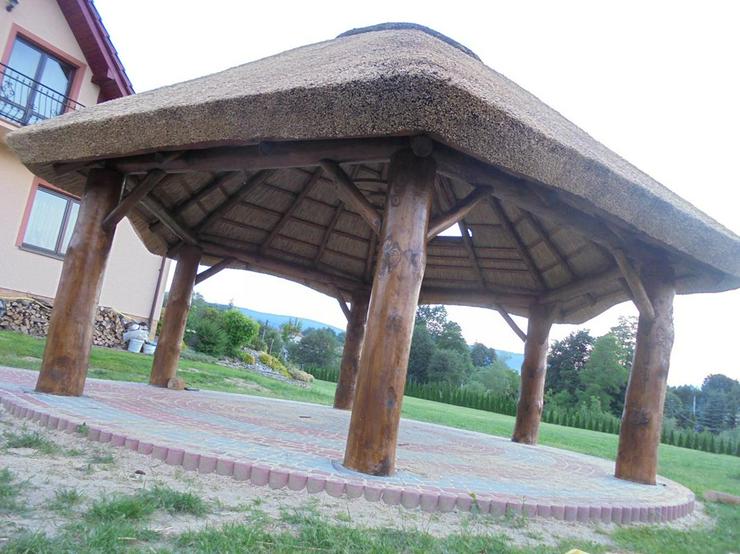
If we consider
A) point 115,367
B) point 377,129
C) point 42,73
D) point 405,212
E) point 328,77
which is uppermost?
point 42,73

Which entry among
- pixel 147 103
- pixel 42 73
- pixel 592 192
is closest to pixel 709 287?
pixel 592 192

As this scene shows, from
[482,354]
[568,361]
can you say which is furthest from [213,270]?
[482,354]

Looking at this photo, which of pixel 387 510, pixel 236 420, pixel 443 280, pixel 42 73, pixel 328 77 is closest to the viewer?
pixel 387 510

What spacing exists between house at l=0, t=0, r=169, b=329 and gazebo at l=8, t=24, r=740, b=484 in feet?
19.0

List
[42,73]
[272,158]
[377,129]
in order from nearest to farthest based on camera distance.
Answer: [377,129]
[272,158]
[42,73]

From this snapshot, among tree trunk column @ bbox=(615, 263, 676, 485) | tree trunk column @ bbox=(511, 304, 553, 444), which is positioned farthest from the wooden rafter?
tree trunk column @ bbox=(615, 263, 676, 485)

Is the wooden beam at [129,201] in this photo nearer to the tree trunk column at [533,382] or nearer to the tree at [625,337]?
the tree trunk column at [533,382]

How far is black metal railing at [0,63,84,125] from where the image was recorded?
12180 millimetres

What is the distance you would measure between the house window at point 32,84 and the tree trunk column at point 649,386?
42.9 ft

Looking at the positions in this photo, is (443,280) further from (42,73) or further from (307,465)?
(42,73)

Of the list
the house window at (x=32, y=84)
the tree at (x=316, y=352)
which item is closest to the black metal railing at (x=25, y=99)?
the house window at (x=32, y=84)

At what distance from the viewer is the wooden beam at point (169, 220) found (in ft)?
23.8

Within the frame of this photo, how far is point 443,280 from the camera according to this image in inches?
400

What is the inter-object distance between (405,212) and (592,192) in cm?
162
